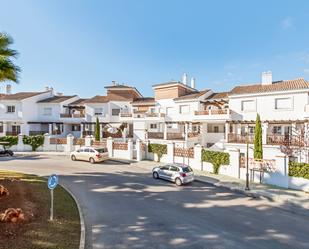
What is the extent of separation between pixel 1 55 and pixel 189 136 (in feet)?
82.8

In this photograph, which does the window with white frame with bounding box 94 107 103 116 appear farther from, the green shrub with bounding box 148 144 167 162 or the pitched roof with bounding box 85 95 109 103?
the green shrub with bounding box 148 144 167 162

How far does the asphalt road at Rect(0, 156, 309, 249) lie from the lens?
873 cm

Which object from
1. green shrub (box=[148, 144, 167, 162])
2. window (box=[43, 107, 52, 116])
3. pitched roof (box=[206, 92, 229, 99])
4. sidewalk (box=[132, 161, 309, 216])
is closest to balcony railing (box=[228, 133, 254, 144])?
pitched roof (box=[206, 92, 229, 99])

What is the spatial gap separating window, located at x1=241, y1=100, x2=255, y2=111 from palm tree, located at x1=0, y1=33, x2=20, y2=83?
2527cm

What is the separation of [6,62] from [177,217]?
11.9 meters

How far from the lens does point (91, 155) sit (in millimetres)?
25375

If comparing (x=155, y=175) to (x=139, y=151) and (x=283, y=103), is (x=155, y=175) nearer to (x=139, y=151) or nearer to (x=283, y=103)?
(x=139, y=151)

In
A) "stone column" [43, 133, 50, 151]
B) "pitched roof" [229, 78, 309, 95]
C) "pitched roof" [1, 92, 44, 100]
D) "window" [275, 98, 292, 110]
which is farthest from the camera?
"pitched roof" [1, 92, 44, 100]

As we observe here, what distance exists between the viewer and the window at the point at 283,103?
88.2 feet

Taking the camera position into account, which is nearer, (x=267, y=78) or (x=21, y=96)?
(x=267, y=78)

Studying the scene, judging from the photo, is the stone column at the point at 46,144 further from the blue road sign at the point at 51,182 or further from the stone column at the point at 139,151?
the blue road sign at the point at 51,182

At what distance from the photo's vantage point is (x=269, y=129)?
94.1 feet

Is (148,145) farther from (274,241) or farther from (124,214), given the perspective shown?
(274,241)

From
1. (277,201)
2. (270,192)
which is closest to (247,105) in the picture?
(270,192)
